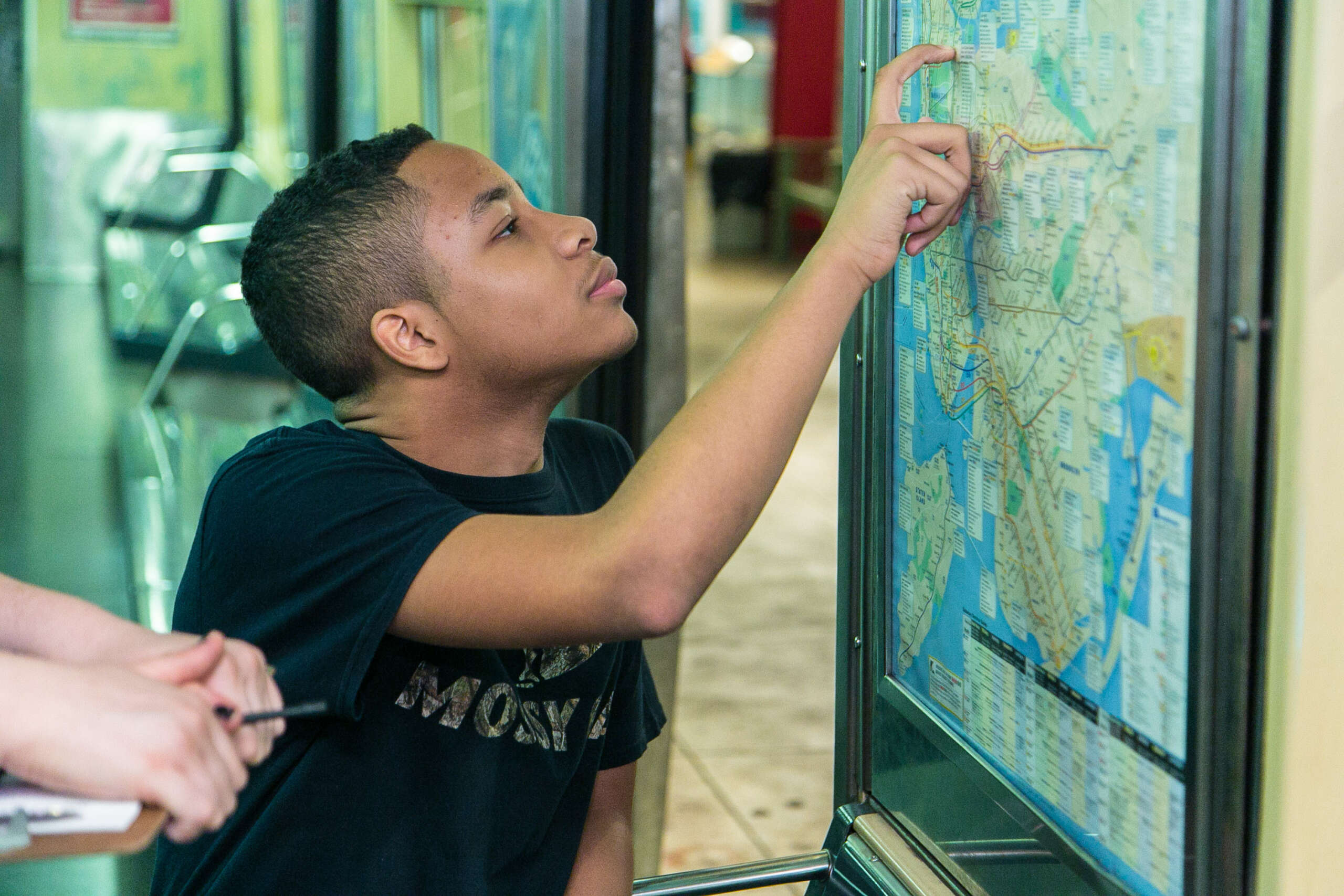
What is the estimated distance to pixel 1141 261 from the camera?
0.87 meters

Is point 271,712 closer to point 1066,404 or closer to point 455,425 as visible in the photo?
point 455,425

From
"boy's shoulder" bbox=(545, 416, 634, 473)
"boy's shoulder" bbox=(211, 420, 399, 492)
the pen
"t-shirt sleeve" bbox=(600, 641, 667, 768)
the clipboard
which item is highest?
"boy's shoulder" bbox=(211, 420, 399, 492)

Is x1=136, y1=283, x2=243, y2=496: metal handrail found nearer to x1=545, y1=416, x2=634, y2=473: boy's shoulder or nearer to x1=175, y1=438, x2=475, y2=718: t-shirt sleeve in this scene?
x1=545, y1=416, x2=634, y2=473: boy's shoulder

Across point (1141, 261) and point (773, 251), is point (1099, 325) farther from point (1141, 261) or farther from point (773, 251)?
point (773, 251)

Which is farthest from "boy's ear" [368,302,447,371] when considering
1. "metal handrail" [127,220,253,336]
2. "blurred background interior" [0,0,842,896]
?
"metal handrail" [127,220,253,336]

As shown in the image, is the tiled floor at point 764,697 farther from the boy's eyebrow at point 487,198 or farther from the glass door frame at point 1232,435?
the glass door frame at point 1232,435

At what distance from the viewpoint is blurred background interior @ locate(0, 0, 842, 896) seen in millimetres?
2127

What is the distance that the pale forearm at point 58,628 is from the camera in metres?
0.86

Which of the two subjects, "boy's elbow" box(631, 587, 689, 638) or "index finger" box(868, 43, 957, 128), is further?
"index finger" box(868, 43, 957, 128)

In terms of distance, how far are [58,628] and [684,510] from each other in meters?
0.40

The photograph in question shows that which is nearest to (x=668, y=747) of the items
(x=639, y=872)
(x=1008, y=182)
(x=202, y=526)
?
(x=639, y=872)

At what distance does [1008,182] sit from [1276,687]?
0.41 m

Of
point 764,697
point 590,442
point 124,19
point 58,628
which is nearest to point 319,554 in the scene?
point 58,628

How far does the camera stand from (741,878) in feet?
4.48
